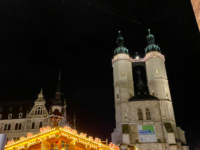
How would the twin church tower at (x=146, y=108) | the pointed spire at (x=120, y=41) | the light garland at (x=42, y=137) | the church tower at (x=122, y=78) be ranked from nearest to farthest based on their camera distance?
1. the light garland at (x=42, y=137)
2. the twin church tower at (x=146, y=108)
3. the church tower at (x=122, y=78)
4. the pointed spire at (x=120, y=41)

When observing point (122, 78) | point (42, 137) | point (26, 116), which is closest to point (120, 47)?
point (122, 78)

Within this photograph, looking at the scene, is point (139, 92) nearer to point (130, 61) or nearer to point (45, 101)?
point (130, 61)

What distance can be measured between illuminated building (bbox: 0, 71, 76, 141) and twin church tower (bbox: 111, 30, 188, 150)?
1369 cm

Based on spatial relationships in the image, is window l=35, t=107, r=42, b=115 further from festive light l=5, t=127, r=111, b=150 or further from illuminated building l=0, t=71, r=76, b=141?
festive light l=5, t=127, r=111, b=150

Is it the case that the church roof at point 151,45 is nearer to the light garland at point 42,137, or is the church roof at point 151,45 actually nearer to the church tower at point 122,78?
the church tower at point 122,78

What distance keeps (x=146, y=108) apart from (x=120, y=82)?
8.55 meters

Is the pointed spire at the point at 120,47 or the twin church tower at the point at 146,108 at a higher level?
the pointed spire at the point at 120,47

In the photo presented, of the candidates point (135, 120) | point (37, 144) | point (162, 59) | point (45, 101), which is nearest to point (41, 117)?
point (45, 101)

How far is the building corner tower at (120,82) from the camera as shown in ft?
131

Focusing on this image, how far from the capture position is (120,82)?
43.8m

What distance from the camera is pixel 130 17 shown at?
76.0 feet

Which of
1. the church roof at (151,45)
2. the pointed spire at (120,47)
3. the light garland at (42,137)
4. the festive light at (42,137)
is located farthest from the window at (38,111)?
the church roof at (151,45)

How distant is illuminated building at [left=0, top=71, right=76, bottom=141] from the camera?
38531 millimetres

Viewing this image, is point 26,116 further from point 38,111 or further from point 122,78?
point 122,78
